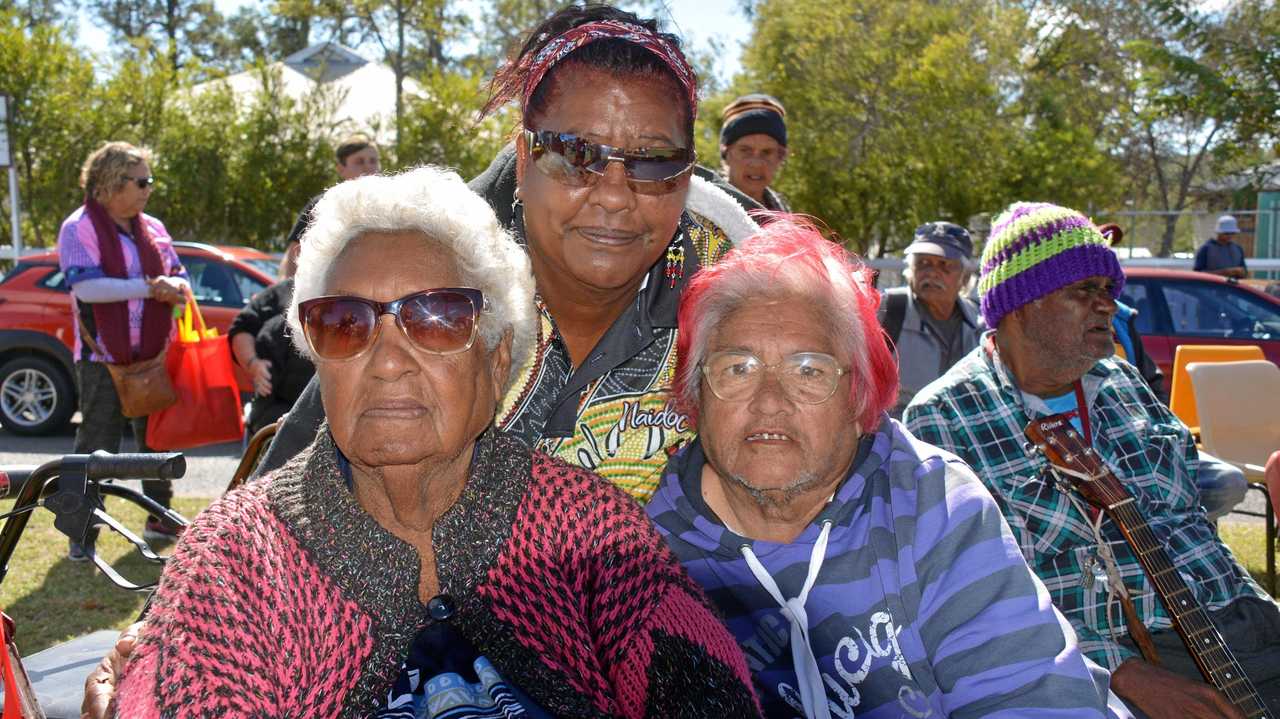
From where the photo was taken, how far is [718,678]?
1972mm

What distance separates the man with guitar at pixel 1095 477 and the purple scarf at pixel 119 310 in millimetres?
4637

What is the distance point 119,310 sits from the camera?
6.03 m

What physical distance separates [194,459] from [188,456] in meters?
0.08

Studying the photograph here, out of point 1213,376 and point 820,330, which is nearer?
point 820,330

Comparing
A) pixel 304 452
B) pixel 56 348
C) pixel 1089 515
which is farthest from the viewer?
pixel 56 348

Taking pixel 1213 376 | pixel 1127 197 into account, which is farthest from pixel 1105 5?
pixel 1213 376

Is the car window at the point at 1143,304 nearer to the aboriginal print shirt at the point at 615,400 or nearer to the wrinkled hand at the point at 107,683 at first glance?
the aboriginal print shirt at the point at 615,400

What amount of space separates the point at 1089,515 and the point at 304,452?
207 centimetres

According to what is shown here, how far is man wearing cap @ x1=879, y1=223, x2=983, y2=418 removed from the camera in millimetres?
5859

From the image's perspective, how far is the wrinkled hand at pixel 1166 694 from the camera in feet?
8.09

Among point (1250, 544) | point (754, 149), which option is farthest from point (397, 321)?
point (1250, 544)

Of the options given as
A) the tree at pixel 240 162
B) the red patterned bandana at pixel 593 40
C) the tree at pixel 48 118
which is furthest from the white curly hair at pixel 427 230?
the tree at pixel 48 118

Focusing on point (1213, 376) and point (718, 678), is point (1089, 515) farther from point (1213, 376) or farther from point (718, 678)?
point (1213, 376)

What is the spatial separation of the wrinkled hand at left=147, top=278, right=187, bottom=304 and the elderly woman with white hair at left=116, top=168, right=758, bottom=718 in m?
4.28
